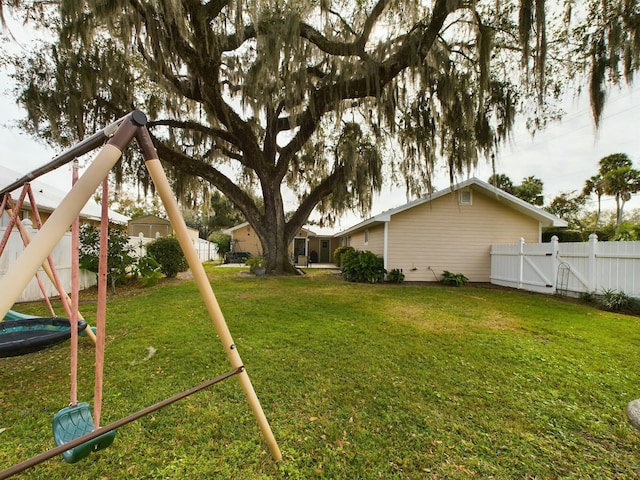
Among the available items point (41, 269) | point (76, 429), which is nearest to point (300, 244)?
point (41, 269)

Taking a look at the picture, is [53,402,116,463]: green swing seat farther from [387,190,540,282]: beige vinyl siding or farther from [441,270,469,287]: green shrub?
[441,270,469,287]: green shrub

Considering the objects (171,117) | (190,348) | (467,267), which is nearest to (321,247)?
(467,267)

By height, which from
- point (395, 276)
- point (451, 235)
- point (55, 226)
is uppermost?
point (451, 235)

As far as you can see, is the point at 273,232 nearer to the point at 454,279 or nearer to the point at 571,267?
the point at 454,279

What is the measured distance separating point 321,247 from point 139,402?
71.1 feet

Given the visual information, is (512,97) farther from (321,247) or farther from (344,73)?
(321,247)

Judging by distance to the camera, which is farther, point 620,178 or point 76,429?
point 620,178

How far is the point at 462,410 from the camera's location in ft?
7.30

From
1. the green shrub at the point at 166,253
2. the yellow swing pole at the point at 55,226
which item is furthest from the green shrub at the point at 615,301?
the green shrub at the point at 166,253

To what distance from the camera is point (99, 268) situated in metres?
1.25

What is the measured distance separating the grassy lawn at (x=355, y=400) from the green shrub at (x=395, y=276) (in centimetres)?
519

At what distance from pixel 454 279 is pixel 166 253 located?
970 centimetres

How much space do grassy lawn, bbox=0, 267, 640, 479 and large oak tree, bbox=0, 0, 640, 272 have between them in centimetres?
441

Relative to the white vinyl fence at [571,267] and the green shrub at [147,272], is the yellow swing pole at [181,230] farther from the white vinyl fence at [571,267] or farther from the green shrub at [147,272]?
the white vinyl fence at [571,267]
